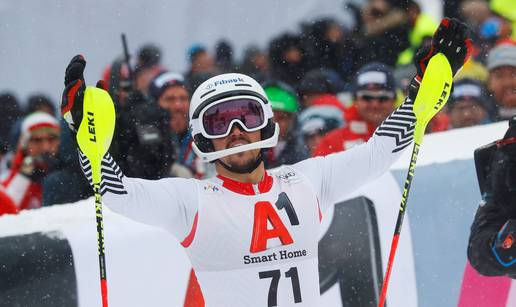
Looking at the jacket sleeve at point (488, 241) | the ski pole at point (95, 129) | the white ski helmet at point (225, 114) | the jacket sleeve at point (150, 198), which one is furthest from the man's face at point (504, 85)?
the ski pole at point (95, 129)

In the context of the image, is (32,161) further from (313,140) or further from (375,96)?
(375,96)

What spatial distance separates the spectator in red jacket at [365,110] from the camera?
6477mm

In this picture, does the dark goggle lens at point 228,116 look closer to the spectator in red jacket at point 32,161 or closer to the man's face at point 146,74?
the spectator in red jacket at point 32,161

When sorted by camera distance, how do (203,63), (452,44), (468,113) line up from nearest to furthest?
(452,44)
(468,113)
(203,63)

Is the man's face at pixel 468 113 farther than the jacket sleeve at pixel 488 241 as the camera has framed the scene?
Yes

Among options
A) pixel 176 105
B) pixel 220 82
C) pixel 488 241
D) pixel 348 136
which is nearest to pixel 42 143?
pixel 176 105

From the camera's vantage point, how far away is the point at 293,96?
7.00 m

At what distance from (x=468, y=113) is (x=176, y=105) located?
2.18 meters

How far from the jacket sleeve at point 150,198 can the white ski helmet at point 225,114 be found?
0.20 metres

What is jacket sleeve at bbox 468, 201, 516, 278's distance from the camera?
4.20 m

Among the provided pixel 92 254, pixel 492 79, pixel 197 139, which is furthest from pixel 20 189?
pixel 492 79

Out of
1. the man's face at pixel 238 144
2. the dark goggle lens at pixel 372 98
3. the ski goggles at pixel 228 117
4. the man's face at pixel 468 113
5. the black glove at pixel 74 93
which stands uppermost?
the dark goggle lens at pixel 372 98

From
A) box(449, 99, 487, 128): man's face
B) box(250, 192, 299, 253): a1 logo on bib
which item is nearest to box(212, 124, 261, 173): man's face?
box(250, 192, 299, 253): a1 logo on bib

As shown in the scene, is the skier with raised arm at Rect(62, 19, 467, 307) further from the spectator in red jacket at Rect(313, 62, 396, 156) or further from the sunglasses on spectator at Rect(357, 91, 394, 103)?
the sunglasses on spectator at Rect(357, 91, 394, 103)
